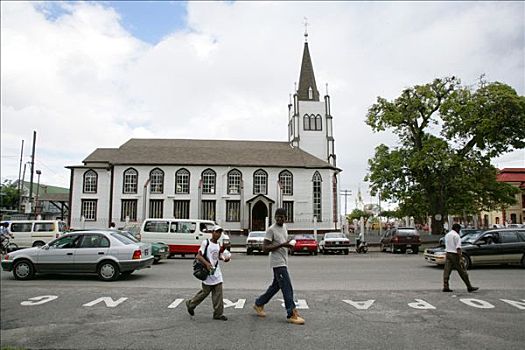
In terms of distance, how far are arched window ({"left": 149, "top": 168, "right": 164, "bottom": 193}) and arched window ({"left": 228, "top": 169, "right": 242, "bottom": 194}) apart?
689 centimetres

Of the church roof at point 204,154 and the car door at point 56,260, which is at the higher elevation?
the church roof at point 204,154

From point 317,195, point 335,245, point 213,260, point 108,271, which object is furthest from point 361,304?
point 317,195

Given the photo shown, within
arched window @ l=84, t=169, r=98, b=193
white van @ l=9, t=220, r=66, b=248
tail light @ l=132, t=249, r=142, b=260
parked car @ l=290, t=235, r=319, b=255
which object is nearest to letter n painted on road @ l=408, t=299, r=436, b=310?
tail light @ l=132, t=249, r=142, b=260

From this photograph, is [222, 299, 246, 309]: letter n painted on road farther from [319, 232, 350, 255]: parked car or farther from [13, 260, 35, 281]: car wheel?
[319, 232, 350, 255]: parked car

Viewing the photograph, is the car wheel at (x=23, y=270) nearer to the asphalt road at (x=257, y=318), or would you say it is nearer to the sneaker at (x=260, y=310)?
the asphalt road at (x=257, y=318)

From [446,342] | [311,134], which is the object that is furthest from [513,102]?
[446,342]

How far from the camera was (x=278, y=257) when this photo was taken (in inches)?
295

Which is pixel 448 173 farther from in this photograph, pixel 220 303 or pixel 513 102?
pixel 220 303

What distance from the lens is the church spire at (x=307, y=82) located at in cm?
5425

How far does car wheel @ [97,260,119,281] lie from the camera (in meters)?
12.5

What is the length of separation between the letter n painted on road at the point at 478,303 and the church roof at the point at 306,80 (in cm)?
4578

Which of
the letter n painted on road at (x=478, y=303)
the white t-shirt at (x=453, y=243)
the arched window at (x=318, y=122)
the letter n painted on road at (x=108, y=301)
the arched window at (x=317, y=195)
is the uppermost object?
the arched window at (x=318, y=122)

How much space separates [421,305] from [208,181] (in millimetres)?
37421

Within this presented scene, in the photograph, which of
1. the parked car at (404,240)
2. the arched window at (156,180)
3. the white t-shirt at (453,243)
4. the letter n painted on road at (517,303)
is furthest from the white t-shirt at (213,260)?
the arched window at (156,180)
